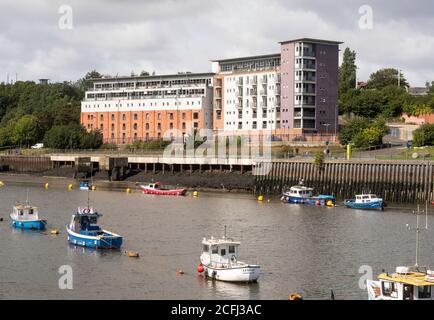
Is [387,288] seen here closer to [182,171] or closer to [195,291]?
[195,291]

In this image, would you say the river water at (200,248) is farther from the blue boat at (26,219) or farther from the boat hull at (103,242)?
the blue boat at (26,219)

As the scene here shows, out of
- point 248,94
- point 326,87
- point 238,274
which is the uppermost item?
point 326,87

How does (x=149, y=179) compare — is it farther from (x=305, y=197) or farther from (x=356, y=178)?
(x=356, y=178)

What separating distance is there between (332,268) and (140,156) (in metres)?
105

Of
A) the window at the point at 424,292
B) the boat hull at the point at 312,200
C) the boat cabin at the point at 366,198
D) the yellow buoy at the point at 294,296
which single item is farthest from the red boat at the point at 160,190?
the window at the point at 424,292

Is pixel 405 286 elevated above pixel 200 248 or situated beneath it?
elevated above

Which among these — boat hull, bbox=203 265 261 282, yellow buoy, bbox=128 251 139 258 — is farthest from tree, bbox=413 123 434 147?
boat hull, bbox=203 265 261 282

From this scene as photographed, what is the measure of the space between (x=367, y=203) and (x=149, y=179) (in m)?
58.6

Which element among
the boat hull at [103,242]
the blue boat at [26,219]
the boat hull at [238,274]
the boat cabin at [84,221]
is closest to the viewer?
the boat hull at [238,274]

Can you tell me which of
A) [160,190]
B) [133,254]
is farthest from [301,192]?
[133,254]

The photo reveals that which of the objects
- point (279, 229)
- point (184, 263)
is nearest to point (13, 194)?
point (279, 229)

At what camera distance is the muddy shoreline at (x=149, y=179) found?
457 ft

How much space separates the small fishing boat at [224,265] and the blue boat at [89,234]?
44.0 feet

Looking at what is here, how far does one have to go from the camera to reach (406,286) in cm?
4647
